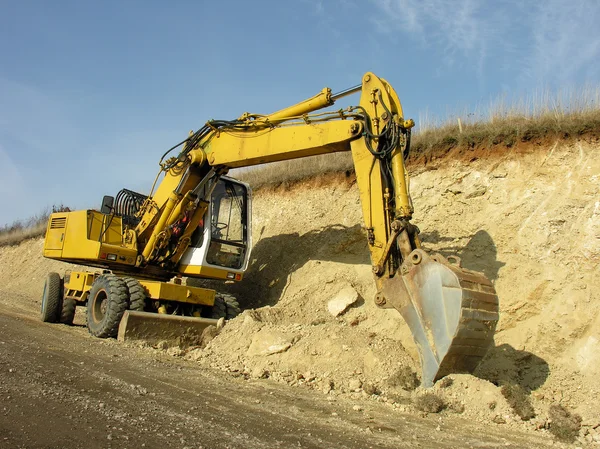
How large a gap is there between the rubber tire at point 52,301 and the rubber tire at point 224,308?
12.4 feet

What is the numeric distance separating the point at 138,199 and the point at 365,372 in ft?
22.8

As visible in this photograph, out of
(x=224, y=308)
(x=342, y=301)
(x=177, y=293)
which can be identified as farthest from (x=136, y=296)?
(x=342, y=301)

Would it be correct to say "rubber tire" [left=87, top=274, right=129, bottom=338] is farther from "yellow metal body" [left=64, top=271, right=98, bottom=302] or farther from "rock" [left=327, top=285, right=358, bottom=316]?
"rock" [left=327, top=285, right=358, bottom=316]

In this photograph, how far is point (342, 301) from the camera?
10211mm

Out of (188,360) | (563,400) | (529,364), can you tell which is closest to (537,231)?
(529,364)

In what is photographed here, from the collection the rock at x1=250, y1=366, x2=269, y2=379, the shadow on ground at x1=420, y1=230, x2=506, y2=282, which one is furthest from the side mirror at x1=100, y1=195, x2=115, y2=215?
the shadow on ground at x1=420, y1=230, x2=506, y2=282

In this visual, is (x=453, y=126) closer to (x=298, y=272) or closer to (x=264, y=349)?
(x=298, y=272)

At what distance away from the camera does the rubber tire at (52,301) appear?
11.6 meters

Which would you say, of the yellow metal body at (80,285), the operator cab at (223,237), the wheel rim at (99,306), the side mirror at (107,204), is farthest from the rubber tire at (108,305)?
the side mirror at (107,204)

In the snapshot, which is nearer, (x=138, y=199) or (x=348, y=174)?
(x=138, y=199)

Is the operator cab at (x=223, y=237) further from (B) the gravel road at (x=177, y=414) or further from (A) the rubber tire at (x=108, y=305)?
(B) the gravel road at (x=177, y=414)

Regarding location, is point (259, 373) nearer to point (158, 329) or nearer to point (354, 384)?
point (354, 384)

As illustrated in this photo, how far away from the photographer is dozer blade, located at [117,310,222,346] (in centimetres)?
874

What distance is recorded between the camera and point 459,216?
10.5 m
